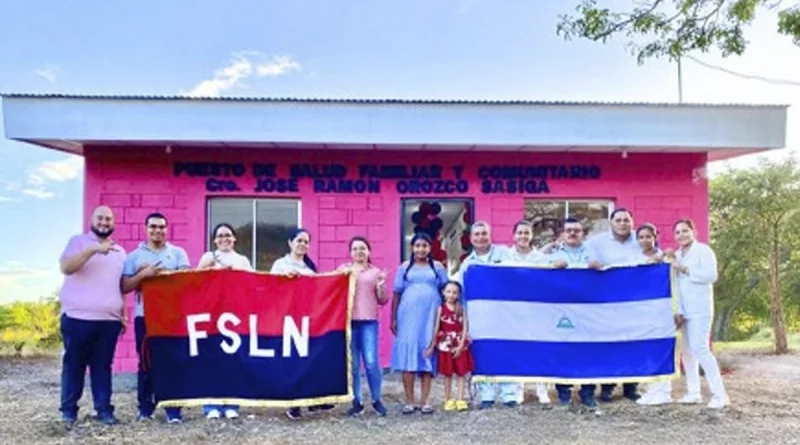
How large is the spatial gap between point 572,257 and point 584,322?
0.54 m

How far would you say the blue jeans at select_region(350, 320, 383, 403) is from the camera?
247 inches

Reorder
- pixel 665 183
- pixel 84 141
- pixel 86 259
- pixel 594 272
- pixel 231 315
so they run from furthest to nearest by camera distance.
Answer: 1. pixel 665 183
2. pixel 84 141
3. pixel 594 272
4. pixel 231 315
5. pixel 86 259

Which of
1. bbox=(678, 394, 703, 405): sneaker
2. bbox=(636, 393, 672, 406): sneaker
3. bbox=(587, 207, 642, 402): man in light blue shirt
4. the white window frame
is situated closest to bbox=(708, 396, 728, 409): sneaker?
bbox=(678, 394, 703, 405): sneaker

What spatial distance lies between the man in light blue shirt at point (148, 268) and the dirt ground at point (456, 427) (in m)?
0.15

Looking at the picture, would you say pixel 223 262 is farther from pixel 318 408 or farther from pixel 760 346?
pixel 760 346

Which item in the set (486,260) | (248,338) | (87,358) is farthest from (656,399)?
(87,358)

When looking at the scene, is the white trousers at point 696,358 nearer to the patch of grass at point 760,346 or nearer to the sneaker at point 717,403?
the sneaker at point 717,403

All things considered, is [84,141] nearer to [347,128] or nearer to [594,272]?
[347,128]

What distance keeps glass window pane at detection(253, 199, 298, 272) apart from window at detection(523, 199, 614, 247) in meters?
2.70

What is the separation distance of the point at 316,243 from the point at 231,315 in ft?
9.39

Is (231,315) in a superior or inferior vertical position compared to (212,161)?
inferior

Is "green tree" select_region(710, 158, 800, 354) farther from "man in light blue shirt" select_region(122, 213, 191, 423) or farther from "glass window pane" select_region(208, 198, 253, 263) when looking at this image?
"man in light blue shirt" select_region(122, 213, 191, 423)

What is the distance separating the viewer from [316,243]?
8984 millimetres

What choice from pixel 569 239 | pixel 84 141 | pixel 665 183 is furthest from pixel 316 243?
pixel 665 183
